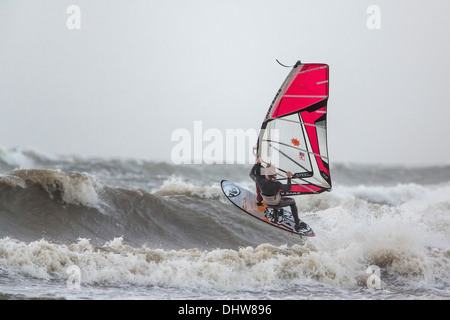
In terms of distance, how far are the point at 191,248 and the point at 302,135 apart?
242 cm

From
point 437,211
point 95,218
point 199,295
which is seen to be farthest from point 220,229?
point 437,211

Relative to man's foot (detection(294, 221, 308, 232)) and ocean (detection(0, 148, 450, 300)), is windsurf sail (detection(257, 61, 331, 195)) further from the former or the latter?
ocean (detection(0, 148, 450, 300))

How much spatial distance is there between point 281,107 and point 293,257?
6.59 feet

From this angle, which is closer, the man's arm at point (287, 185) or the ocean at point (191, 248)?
the man's arm at point (287, 185)

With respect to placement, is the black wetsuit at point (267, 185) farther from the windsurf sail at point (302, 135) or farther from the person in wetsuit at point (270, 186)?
the windsurf sail at point (302, 135)

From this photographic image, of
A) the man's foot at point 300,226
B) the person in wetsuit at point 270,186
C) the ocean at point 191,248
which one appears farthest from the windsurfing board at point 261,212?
the ocean at point 191,248

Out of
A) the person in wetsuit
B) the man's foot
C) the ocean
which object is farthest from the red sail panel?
the ocean

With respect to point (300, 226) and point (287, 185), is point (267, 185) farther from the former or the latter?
point (300, 226)

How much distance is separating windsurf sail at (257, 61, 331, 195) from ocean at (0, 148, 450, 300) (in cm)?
127

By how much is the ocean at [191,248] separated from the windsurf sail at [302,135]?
1.27m

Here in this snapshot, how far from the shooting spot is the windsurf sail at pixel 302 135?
5840 millimetres

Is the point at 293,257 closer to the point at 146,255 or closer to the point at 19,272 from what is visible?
the point at 146,255

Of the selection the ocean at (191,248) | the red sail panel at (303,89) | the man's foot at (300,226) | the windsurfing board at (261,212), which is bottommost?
the ocean at (191,248)

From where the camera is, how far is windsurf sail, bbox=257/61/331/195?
5840 millimetres
